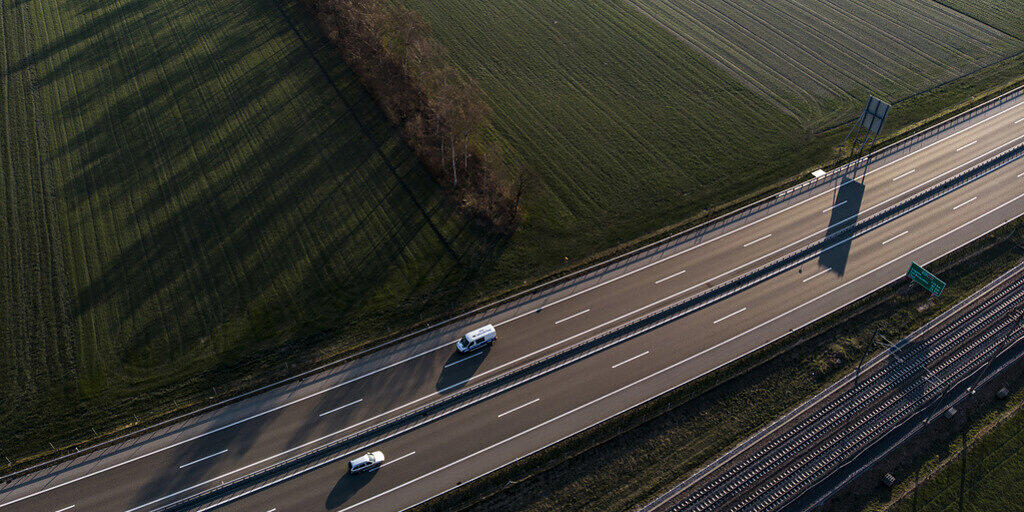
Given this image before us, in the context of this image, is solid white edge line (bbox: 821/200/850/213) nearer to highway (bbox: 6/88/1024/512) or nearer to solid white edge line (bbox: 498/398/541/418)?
highway (bbox: 6/88/1024/512)

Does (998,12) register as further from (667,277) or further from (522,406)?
(522,406)

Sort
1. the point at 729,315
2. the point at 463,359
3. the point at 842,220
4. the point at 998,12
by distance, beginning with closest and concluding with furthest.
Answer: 1. the point at 463,359
2. the point at 729,315
3. the point at 842,220
4. the point at 998,12

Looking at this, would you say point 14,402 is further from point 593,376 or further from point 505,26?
point 505,26

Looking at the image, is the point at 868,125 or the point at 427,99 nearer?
the point at 868,125

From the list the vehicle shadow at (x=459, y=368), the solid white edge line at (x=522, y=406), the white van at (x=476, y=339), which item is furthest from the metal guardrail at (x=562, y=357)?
the white van at (x=476, y=339)

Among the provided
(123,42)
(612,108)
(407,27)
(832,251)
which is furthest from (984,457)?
(123,42)

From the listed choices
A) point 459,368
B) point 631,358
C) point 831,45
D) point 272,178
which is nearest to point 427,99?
point 272,178

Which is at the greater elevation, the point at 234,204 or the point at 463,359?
the point at 234,204
